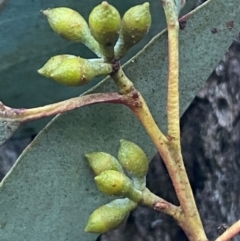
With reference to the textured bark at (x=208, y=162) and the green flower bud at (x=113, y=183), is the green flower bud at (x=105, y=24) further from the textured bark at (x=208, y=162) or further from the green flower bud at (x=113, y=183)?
the textured bark at (x=208, y=162)

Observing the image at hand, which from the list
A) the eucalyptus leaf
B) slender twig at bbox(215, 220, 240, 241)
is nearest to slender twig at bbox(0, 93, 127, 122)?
the eucalyptus leaf

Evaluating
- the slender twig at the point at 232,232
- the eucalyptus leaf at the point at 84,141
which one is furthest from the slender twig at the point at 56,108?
the slender twig at the point at 232,232

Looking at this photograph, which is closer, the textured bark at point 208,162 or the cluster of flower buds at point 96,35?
the cluster of flower buds at point 96,35

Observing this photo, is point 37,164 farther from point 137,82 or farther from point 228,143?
point 228,143

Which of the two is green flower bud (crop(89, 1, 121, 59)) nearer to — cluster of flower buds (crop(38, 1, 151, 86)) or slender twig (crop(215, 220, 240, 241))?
cluster of flower buds (crop(38, 1, 151, 86))

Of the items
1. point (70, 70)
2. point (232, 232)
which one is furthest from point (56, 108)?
point (232, 232)

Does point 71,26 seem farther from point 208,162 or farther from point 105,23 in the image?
point 208,162

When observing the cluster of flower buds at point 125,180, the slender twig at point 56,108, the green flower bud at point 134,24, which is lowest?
the cluster of flower buds at point 125,180
